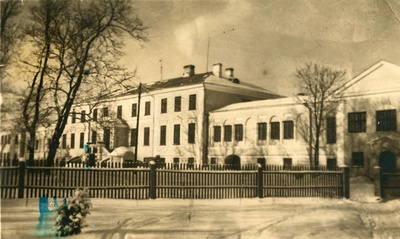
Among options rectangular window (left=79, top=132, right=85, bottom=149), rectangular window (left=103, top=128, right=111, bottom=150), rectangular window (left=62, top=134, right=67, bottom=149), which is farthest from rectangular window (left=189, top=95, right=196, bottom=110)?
rectangular window (left=62, top=134, right=67, bottom=149)

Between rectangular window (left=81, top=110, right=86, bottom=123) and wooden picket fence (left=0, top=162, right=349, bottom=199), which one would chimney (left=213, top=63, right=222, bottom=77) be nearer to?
wooden picket fence (left=0, top=162, right=349, bottom=199)

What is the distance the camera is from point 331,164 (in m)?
4.20

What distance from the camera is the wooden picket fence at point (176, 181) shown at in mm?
4055

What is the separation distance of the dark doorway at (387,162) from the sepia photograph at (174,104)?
0.01 metres

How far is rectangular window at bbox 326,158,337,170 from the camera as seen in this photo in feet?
13.6

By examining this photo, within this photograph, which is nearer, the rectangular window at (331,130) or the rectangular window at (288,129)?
the rectangular window at (331,130)

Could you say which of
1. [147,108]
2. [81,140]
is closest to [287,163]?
[147,108]

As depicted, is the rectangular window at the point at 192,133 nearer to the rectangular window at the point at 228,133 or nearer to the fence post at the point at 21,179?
the rectangular window at the point at 228,133

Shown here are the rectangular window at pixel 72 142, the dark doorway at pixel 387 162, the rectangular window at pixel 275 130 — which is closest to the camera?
the dark doorway at pixel 387 162

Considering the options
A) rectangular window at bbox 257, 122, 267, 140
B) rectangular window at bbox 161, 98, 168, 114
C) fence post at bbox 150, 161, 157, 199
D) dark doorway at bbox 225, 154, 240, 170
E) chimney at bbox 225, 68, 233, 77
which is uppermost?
chimney at bbox 225, 68, 233, 77

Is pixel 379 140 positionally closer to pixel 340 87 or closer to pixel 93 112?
pixel 340 87

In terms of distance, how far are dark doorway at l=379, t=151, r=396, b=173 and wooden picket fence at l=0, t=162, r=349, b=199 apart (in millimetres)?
414

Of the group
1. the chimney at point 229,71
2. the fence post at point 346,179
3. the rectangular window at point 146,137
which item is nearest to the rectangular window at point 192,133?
the rectangular window at point 146,137

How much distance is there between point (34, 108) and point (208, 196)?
2118 millimetres
